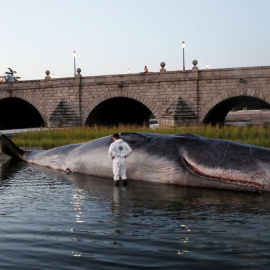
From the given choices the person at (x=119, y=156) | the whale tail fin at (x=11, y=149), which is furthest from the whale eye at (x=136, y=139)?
the whale tail fin at (x=11, y=149)

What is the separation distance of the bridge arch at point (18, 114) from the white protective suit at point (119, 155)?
3398 cm

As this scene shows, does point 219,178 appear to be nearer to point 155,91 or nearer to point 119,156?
point 119,156

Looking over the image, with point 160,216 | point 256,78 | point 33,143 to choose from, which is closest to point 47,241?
point 160,216

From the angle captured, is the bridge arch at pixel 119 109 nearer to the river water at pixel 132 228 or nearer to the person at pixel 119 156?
the person at pixel 119 156

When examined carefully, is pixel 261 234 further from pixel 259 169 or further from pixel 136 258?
pixel 259 169

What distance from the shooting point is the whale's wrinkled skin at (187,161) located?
7.83 meters

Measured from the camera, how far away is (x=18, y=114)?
48.2 meters

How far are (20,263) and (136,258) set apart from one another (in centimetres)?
114

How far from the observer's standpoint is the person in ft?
28.3

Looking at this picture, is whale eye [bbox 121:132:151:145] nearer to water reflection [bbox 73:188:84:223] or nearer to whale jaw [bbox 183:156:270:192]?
whale jaw [bbox 183:156:270:192]

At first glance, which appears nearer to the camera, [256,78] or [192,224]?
[192,224]

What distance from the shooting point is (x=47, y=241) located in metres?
5.04

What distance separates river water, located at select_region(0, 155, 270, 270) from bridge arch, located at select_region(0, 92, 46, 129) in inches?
1379

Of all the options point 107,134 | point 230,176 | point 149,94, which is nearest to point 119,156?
point 230,176
